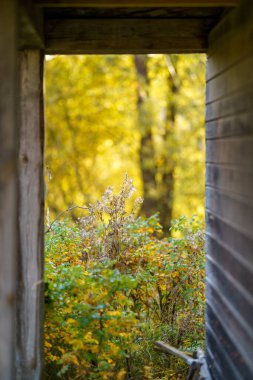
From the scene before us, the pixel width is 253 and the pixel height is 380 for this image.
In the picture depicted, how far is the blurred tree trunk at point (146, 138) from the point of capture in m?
15.0

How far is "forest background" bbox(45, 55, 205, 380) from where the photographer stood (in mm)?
4977

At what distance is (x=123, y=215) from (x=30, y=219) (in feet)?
6.99

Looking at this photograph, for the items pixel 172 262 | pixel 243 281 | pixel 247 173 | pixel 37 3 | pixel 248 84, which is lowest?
pixel 172 262

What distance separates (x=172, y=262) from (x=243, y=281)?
3037 millimetres

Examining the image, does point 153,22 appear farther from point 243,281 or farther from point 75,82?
point 75,82

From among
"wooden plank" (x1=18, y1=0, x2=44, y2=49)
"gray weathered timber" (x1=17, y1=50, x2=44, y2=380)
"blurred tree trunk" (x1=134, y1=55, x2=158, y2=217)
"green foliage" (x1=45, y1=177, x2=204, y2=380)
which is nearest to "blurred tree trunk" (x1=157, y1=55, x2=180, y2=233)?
"blurred tree trunk" (x1=134, y1=55, x2=158, y2=217)

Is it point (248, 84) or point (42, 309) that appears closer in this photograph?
point (248, 84)

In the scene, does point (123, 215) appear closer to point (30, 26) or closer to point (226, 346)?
point (226, 346)

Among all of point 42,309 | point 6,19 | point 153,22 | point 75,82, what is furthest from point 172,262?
point 75,82

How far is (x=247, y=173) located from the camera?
12.0 ft

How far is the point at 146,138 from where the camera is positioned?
1566 centimetres

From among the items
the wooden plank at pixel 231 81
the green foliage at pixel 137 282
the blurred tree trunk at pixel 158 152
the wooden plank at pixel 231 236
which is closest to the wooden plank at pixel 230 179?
the wooden plank at pixel 231 236

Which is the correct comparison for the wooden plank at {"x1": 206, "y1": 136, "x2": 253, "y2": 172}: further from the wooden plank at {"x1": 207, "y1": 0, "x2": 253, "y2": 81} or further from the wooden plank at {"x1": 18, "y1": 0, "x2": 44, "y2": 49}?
the wooden plank at {"x1": 18, "y1": 0, "x2": 44, "y2": 49}

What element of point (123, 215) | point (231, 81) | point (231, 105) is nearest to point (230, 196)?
point (231, 105)
